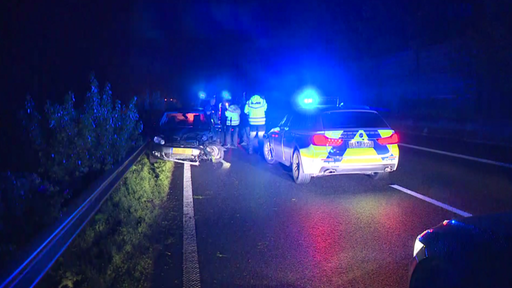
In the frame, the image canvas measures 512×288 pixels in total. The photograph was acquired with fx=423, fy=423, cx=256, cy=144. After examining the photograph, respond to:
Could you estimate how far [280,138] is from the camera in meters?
9.98

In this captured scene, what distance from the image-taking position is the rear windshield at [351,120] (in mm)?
7883

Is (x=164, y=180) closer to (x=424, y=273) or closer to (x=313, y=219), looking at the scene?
(x=313, y=219)

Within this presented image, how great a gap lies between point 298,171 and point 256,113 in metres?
4.80

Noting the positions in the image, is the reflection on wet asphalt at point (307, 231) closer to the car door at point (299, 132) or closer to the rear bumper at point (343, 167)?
the rear bumper at point (343, 167)

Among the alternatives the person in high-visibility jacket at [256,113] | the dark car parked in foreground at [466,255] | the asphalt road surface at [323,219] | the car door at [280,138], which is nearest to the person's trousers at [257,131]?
the person in high-visibility jacket at [256,113]

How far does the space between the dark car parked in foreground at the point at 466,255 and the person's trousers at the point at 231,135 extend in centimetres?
1106

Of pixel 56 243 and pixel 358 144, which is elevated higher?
pixel 358 144

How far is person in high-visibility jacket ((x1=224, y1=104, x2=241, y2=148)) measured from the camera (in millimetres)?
13711

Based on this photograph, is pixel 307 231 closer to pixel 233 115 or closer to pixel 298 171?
pixel 298 171

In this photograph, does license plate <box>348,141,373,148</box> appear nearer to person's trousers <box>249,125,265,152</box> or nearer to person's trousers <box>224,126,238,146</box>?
person's trousers <box>249,125,265,152</box>

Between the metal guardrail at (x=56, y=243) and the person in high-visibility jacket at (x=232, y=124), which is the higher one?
the person in high-visibility jacket at (x=232, y=124)

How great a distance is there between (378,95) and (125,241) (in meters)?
32.2

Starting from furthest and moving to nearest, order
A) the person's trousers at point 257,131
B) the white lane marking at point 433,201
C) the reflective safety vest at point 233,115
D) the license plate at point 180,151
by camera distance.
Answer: the reflective safety vest at point 233,115 → the person's trousers at point 257,131 → the license plate at point 180,151 → the white lane marking at point 433,201

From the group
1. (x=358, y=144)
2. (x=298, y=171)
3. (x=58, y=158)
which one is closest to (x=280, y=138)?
(x=298, y=171)
